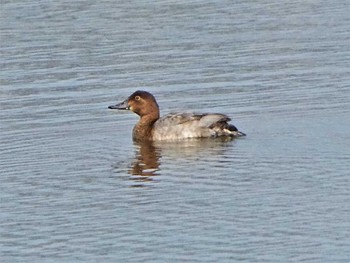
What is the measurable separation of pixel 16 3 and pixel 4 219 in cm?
1946

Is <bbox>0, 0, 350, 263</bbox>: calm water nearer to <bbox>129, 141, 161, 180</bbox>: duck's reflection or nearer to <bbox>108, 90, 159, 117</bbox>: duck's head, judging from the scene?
<bbox>129, 141, 161, 180</bbox>: duck's reflection

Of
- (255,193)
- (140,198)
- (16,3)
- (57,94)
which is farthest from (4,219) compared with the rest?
(16,3)

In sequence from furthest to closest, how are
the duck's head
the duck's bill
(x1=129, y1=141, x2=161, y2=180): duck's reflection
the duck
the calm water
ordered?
the duck's bill, the duck's head, the duck, (x1=129, y1=141, x2=161, y2=180): duck's reflection, the calm water

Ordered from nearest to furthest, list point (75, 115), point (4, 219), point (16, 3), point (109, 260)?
point (109, 260) → point (4, 219) → point (75, 115) → point (16, 3)

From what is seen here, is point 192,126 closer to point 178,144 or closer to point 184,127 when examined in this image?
point 184,127

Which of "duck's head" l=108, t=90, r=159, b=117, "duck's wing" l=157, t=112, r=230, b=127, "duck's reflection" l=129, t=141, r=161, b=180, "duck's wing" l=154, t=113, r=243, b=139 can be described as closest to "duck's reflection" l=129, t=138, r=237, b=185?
"duck's reflection" l=129, t=141, r=161, b=180

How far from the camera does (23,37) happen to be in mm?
28281

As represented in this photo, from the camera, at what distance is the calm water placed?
41.8ft

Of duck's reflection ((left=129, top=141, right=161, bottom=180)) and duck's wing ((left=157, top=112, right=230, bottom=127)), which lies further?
duck's wing ((left=157, top=112, right=230, bottom=127))

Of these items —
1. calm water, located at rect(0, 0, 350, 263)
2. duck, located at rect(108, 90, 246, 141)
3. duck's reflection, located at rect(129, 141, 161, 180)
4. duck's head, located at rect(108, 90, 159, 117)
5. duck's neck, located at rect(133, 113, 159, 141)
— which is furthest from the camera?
duck's head, located at rect(108, 90, 159, 117)

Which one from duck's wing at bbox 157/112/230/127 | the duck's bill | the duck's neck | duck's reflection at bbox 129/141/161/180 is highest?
the duck's bill

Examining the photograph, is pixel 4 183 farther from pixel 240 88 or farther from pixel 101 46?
pixel 101 46

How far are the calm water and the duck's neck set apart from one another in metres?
0.30

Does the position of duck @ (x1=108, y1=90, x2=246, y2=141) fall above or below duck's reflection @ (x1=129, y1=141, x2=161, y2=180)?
above
